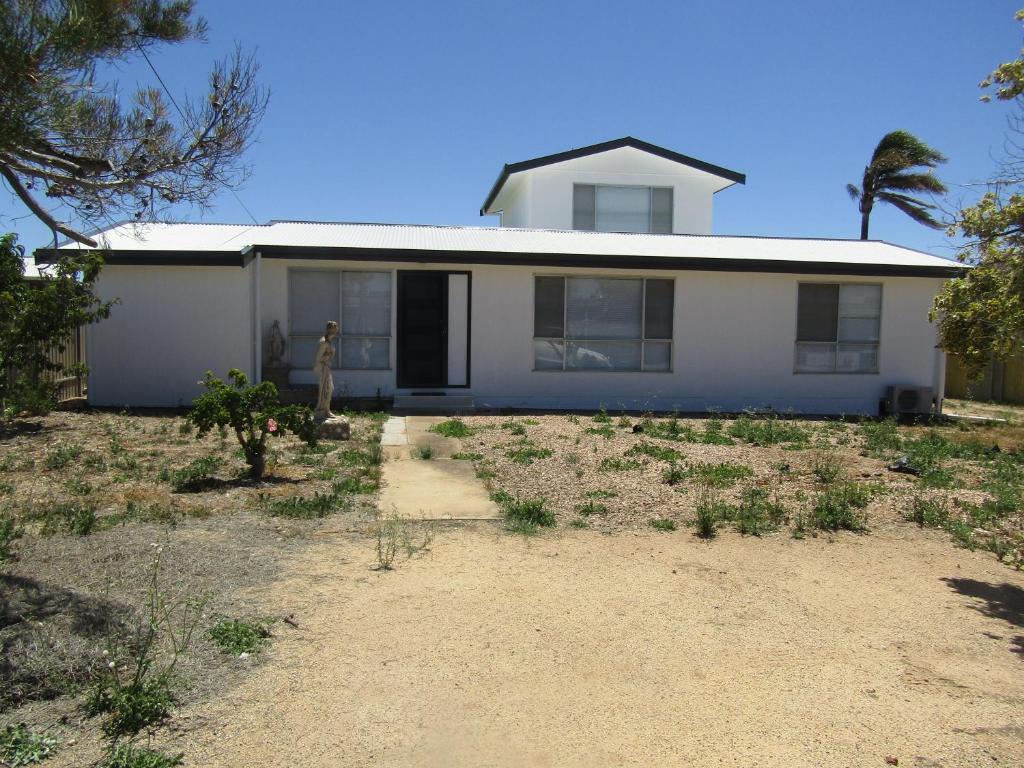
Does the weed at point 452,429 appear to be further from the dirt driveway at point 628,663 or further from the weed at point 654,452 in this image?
the dirt driveway at point 628,663

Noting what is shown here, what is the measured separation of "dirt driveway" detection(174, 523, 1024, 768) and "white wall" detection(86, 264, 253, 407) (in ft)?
27.0

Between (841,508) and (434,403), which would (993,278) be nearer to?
(841,508)

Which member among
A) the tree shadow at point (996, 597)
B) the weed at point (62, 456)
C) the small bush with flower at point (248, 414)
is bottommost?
the tree shadow at point (996, 597)

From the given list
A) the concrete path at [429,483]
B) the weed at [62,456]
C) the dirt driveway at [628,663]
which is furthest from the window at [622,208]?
the dirt driveway at [628,663]

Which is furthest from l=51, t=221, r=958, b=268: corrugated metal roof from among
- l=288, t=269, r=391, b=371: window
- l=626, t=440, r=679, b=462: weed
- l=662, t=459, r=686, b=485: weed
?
l=662, t=459, r=686, b=485: weed

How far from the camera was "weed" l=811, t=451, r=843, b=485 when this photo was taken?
8.91 meters

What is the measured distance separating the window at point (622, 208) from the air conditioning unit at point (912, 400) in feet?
22.5

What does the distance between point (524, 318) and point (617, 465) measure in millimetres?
5988

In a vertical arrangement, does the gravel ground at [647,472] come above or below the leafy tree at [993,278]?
below

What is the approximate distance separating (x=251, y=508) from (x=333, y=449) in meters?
2.95

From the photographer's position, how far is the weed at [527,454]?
31.9ft

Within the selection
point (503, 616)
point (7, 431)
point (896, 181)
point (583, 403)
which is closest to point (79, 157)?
point (503, 616)

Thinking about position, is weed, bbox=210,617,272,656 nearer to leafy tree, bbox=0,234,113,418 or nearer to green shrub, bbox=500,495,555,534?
green shrub, bbox=500,495,555,534

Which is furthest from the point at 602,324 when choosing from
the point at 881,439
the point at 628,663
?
the point at 628,663
